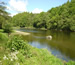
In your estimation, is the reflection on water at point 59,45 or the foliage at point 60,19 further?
the foliage at point 60,19

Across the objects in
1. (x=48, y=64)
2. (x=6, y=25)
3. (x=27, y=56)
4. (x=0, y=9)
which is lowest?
(x=48, y=64)

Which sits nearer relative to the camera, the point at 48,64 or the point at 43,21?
the point at 48,64

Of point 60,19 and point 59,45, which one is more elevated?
point 60,19

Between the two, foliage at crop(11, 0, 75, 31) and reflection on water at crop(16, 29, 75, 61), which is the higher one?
foliage at crop(11, 0, 75, 31)

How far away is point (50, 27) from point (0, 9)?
144 ft

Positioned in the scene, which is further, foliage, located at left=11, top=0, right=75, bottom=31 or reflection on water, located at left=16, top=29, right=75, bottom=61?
foliage, located at left=11, top=0, right=75, bottom=31

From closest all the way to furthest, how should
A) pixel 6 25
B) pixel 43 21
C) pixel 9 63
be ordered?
1. pixel 9 63
2. pixel 6 25
3. pixel 43 21

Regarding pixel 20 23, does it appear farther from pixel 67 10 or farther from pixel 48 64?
pixel 48 64

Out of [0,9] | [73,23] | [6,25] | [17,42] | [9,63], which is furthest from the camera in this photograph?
[73,23]

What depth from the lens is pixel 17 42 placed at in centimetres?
691

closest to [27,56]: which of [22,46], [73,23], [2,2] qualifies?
[22,46]

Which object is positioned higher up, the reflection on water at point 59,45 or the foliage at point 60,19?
the foliage at point 60,19

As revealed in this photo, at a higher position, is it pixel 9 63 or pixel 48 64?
pixel 9 63

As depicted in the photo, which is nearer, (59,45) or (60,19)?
(59,45)
